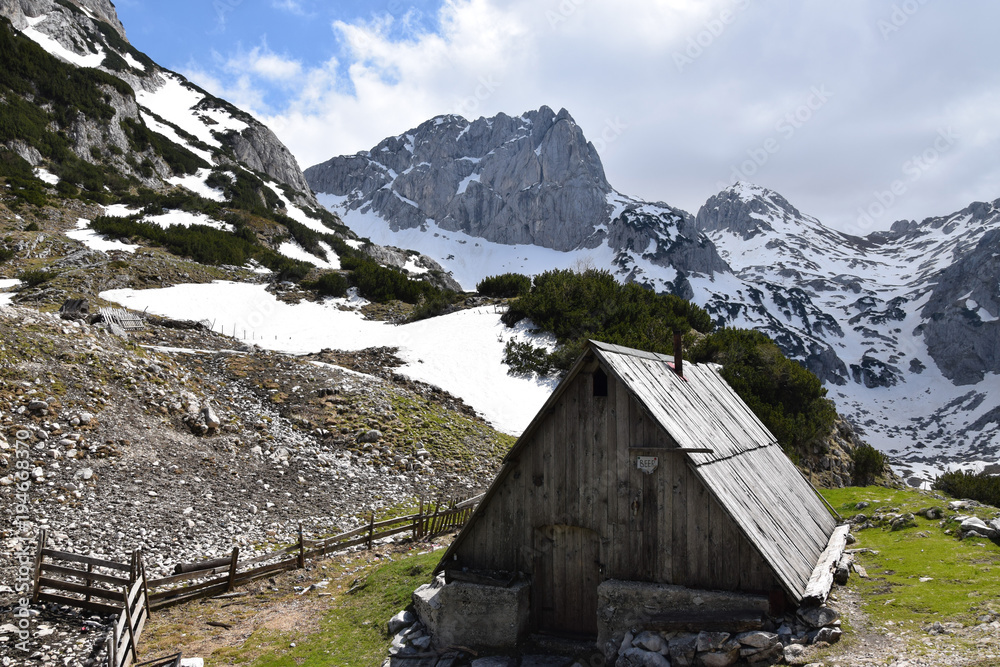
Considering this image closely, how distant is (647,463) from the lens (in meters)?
9.43

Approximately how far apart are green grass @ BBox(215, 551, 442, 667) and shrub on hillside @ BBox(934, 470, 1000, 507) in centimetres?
2131

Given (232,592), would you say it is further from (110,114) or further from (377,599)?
(110,114)

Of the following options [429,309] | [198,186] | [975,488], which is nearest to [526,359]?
[429,309]

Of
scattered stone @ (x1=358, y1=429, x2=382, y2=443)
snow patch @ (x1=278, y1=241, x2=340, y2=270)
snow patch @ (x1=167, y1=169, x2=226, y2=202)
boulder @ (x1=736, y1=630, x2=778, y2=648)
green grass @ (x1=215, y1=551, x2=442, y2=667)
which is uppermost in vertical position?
snow patch @ (x1=167, y1=169, x2=226, y2=202)

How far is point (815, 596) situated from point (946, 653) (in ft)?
5.11

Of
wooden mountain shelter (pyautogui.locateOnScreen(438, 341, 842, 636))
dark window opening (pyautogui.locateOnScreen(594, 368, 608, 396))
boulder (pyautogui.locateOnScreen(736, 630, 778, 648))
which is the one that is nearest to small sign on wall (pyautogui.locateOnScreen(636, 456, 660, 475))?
wooden mountain shelter (pyautogui.locateOnScreen(438, 341, 842, 636))

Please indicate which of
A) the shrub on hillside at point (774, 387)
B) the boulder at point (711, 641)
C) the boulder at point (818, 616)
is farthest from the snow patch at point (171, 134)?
the boulder at point (818, 616)

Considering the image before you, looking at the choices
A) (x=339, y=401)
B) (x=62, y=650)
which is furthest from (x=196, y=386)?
(x=62, y=650)

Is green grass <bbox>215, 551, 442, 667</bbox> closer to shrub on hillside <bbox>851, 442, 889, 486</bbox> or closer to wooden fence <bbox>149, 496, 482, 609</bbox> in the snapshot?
wooden fence <bbox>149, 496, 482, 609</bbox>

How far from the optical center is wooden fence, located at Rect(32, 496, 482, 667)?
10461mm

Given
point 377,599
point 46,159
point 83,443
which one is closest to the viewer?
Answer: point 377,599

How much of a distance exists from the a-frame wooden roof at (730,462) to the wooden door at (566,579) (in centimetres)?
139

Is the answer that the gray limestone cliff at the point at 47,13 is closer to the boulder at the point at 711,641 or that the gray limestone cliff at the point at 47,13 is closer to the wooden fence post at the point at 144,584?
the wooden fence post at the point at 144,584

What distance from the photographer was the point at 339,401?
25312 mm
